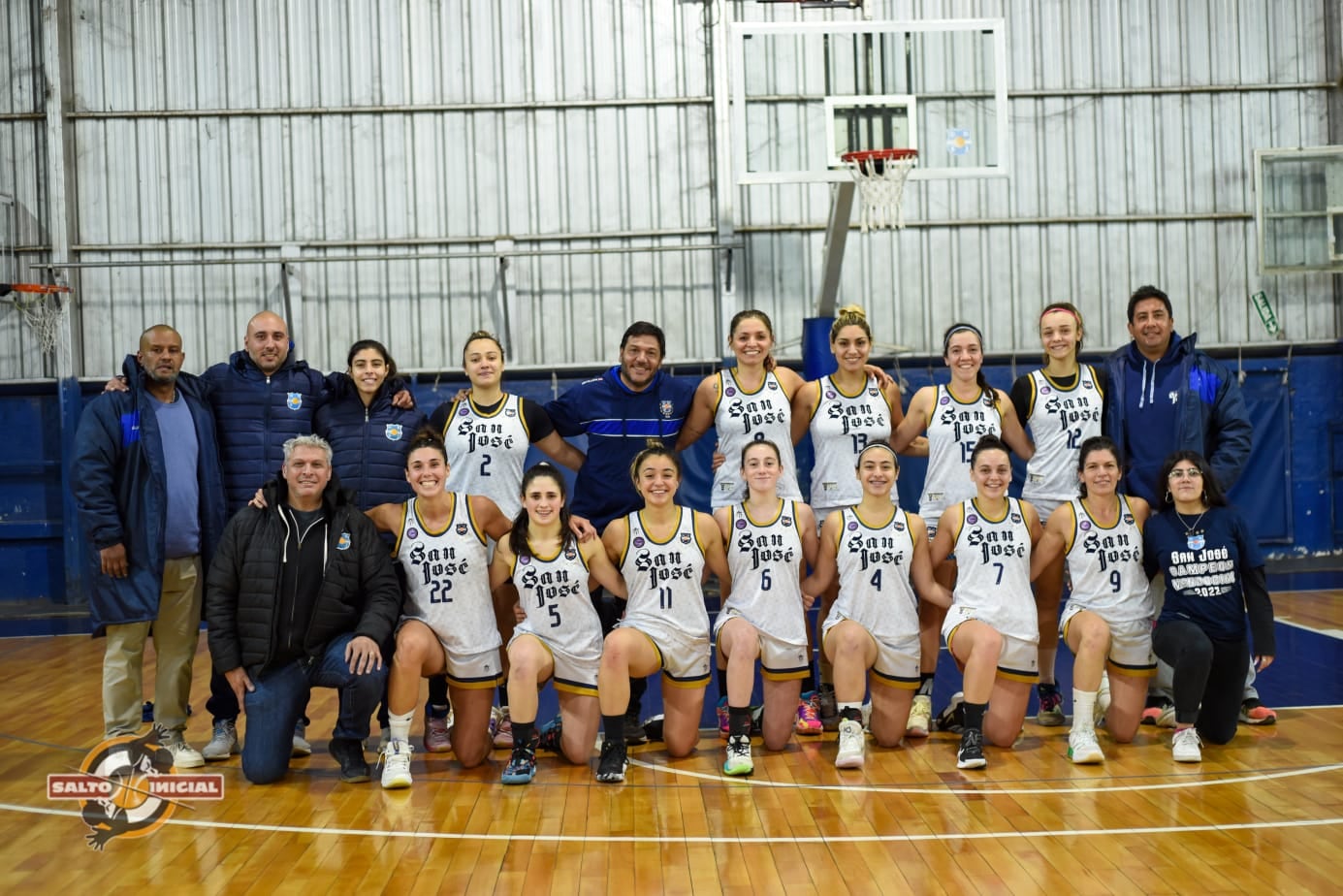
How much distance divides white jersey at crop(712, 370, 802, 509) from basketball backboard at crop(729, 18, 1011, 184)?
4.58 meters

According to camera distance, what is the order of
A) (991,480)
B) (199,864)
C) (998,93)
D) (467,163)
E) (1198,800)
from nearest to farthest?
1. (199,864)
2. (1198,800)
3. (991,480)
4. (998,93)
5. (467,163)

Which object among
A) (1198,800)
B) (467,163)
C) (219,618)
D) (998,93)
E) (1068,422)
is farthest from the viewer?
(467,163)

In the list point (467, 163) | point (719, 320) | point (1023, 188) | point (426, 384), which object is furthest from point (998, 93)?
point (426, 384)

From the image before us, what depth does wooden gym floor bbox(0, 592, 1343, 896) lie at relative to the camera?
363 cm

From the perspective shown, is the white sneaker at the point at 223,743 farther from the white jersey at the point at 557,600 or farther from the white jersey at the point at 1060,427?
the white jersey at the point at 1060,427

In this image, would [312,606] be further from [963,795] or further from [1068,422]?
[1068,422]

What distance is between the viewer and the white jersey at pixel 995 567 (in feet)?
16.9

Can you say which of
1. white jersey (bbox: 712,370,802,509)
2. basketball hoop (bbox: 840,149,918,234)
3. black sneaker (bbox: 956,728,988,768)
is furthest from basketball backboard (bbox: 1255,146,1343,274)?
black sneaker (bbox: 956,728,988,768)

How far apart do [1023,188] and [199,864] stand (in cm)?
1035

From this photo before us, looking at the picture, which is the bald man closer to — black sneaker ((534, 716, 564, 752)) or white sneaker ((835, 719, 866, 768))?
black sneaker ((534, 716, 564, 752))

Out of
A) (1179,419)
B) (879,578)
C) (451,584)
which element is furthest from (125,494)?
(1179,419)

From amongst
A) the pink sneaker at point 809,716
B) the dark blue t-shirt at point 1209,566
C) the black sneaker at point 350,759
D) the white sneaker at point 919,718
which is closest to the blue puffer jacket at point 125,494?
the black sneaker at point 350,759

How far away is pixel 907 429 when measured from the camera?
229 inches

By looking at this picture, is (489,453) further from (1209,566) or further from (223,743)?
(1209,566)
